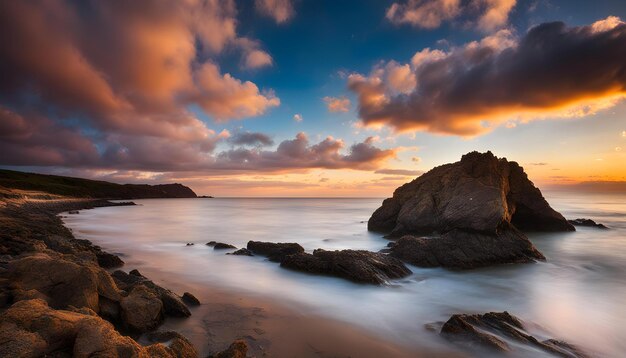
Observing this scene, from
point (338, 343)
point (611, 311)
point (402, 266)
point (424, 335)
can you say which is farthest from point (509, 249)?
point (338, 343)

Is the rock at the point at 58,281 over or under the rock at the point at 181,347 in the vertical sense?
over

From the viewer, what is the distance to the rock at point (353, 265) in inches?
484

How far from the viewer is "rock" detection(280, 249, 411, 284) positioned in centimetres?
1229

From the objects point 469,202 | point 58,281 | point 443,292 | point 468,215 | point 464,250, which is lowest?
point 443,292

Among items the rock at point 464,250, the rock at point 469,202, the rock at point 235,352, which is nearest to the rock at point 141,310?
the rock at point 235,352

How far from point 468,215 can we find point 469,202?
4.13ft

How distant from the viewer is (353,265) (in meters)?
12.6

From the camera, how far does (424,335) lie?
8.30 meters

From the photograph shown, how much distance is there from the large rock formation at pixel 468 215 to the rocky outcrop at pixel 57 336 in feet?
42.4

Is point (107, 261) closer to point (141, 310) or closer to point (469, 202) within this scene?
point (141, 310)

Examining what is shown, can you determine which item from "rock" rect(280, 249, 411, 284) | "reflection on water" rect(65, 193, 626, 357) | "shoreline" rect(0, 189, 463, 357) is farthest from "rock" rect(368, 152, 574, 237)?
"shoreline" rect(0, 189, 463, 357)

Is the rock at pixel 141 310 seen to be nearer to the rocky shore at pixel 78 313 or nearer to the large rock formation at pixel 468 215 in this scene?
the rocky shore at pixel 78 313

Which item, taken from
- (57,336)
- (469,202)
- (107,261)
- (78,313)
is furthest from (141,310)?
(469,202)

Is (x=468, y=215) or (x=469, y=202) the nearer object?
(x=468, y=215)
